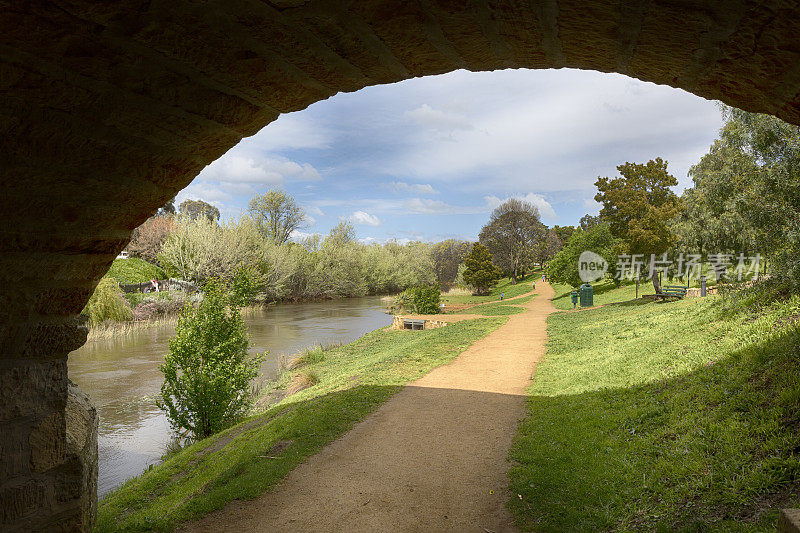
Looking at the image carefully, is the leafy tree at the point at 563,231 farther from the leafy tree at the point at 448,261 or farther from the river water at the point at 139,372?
the river water at the point at 139,372

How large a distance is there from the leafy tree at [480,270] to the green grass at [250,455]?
90.4 ft

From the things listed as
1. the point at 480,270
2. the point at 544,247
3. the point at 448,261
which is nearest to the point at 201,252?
the point at 480,270

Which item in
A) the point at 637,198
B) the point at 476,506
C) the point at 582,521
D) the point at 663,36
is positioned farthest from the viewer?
the point at 637,198

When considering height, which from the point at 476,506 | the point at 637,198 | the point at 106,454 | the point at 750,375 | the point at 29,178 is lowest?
the point at 106,454

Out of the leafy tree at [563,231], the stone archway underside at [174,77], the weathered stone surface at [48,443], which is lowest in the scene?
the weathered stone surface at [48,443]

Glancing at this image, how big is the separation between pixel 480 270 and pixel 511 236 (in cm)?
1209

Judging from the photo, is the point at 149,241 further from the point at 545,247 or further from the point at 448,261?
the point at 545,247

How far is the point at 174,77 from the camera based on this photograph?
1706mm

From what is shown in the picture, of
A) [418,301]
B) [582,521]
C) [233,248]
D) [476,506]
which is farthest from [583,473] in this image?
[233,248]

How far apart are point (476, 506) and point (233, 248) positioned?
3007 centimetres

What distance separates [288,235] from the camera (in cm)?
4612

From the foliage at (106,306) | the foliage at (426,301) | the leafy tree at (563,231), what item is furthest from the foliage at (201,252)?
the leafy tree at (563,231)

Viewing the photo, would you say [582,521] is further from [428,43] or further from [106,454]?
[106,454]

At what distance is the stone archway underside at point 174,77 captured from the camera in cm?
147
